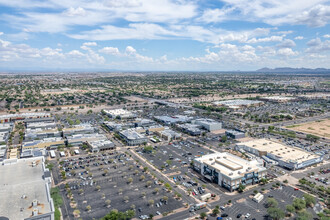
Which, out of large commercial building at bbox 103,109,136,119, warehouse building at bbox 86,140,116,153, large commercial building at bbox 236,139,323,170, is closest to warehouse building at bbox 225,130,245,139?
large commercial building at bbox 236,139,323,170

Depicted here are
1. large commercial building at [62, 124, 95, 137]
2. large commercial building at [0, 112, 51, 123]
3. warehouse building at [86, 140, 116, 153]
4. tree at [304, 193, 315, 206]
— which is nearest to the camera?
tree at [304, 193, 315, 206]

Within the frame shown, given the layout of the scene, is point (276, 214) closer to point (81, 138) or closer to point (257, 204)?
point (257, 204)

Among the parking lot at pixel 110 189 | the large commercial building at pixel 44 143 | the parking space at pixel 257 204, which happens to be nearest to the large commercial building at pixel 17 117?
the large commercial building at pixel 44 143

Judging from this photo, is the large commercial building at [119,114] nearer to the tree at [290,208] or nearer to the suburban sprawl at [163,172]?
the suburban sprawl at [163,172]

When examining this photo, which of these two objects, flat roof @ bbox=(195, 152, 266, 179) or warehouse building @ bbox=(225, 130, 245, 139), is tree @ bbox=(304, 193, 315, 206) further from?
warehouse building @ bbox=(225, 130, 245, 139)

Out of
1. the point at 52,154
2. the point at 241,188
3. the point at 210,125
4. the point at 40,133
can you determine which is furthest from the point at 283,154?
the point at 40,133

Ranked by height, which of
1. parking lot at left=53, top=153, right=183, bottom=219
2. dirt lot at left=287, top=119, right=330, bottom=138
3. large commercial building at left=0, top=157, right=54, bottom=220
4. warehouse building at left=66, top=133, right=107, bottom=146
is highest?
large commercial building at left=0, top=157, right=54, bottom=220

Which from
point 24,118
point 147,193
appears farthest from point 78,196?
point 24,118

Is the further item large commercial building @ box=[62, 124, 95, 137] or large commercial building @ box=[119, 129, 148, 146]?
large commercial building @ box=[62, 124, 95, 137]
